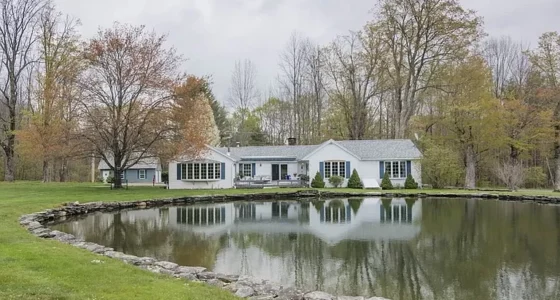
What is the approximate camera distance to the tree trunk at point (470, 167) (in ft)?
102

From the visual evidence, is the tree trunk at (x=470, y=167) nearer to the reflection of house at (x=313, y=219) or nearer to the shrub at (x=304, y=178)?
the reflection of house at (x=313, y=219)

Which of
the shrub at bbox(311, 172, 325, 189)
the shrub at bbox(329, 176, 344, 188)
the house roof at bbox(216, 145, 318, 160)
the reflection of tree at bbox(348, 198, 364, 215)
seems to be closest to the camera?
the reflection of tree at bbox(348, 198, 364, 215)

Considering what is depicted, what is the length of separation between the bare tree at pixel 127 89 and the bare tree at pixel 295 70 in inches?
749

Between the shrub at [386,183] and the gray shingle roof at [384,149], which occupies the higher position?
the gray shingle roof at [384,149]

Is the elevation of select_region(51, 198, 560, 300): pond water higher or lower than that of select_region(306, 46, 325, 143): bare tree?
lower

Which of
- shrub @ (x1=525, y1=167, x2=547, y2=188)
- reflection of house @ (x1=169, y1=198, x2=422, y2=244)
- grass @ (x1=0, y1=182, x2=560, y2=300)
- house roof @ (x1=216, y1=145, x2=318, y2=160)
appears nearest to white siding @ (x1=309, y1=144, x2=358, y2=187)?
house roof @ (x1=216, y1=145, x2=318, y2=160)

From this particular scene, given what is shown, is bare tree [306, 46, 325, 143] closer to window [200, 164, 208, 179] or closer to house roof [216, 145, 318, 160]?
house roof [216, 145, 318, 160]

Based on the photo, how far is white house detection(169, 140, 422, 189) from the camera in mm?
30531

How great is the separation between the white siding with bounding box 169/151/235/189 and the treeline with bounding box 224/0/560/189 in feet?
45.6

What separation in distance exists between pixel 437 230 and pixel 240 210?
8999 millimetres

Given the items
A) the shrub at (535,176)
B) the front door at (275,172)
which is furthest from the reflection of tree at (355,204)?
the shrub at (535,176)

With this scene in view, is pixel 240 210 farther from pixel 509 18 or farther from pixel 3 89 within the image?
pixel 509 18

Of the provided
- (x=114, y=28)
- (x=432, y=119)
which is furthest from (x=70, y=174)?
(x=432, y=119)

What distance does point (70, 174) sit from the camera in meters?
42.0
